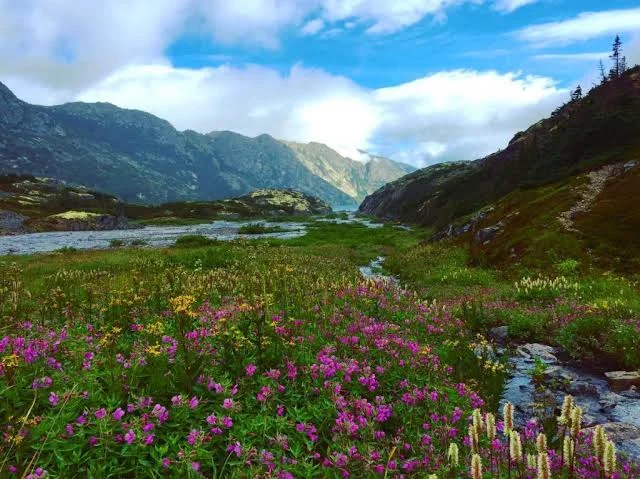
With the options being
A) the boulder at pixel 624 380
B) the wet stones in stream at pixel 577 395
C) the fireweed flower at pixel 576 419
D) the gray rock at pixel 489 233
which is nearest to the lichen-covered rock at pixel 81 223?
the gray rock at pixel 489 233

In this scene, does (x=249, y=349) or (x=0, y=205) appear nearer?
(x=249, y=349)

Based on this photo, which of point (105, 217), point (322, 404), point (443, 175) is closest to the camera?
point (322, 404)

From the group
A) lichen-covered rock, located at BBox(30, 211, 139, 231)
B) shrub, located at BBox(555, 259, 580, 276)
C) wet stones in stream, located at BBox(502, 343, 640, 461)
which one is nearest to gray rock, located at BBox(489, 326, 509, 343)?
wet stones in stream, located at BBox(502, 343, 640, 461)

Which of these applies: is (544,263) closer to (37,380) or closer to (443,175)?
(37,380)

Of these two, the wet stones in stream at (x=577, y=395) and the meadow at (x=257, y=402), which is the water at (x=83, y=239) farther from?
the wet stones in stream at (x=577, y=395)

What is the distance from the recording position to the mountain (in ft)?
79.2

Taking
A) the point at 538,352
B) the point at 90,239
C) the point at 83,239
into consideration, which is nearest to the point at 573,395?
the point at 538,352

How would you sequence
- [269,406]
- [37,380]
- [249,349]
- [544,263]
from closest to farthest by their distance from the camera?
[37,380] → [269,406] → [249,349] → [544,263]

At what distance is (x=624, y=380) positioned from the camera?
10156mm

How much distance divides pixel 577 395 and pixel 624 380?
1.36 m

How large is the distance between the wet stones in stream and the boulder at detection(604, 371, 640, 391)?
0.06 feet

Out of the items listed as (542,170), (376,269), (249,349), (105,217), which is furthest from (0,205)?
(249,349)

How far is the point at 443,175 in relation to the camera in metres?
150

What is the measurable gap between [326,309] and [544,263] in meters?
17.1
